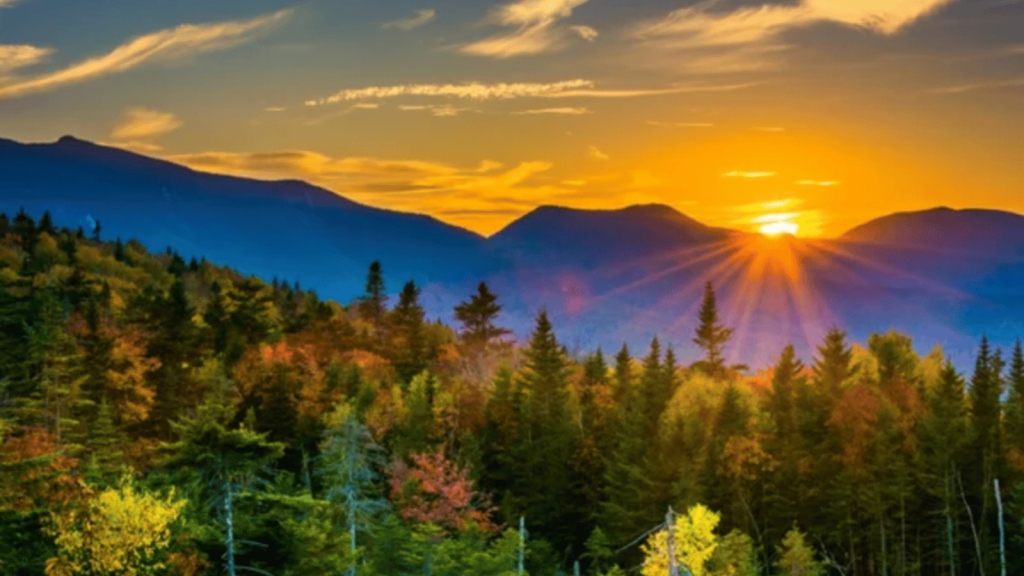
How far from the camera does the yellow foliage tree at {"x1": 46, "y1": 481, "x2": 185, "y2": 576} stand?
28.4m

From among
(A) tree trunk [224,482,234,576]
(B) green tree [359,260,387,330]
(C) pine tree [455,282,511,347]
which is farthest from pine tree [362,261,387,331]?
(A) tree trunk [224,482,234,576]

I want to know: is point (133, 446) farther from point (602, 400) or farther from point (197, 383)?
point (602, 400)

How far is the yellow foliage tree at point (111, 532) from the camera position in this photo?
28.4m

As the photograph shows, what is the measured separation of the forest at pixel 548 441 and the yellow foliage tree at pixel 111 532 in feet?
10.6

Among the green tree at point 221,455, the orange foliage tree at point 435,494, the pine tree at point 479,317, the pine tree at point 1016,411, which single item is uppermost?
the pine tree at point 479,317

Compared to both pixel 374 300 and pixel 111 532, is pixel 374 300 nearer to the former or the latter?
pixel 374 300

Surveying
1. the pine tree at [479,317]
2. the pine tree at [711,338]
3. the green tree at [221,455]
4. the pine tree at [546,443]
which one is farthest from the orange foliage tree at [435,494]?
the pine tree at [479,317]

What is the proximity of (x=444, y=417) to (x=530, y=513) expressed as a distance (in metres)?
10.2

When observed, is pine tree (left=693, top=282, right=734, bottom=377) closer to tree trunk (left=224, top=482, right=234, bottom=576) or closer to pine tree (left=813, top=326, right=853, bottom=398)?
pine tree (left=813, top=326, right=853, bottom=398)

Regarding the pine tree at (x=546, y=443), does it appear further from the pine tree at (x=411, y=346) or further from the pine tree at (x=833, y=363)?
the pine tree at (x=833, y=363)

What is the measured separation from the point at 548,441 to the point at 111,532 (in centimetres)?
→ 4742

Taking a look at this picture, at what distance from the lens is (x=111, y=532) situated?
28828mm

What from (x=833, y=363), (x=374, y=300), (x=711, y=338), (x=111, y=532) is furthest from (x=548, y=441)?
(x=111, y=532)

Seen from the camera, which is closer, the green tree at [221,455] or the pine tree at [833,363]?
the green tree at [221,455]
